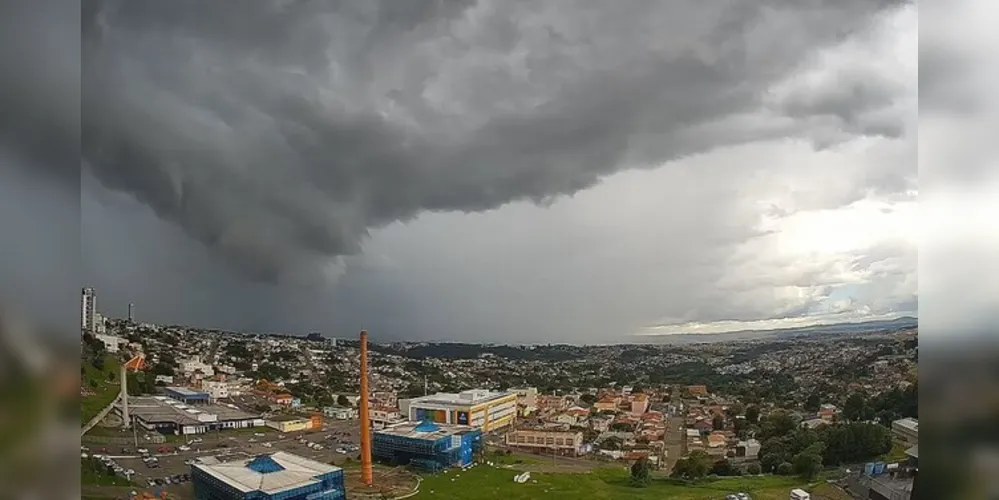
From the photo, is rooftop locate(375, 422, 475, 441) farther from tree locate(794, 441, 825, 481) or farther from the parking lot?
tree locate(794, 441, 825, 481)

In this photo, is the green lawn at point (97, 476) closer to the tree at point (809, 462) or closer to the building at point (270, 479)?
the building at point (270, 479)

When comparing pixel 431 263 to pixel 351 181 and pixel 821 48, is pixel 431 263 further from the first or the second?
pixel 821 48

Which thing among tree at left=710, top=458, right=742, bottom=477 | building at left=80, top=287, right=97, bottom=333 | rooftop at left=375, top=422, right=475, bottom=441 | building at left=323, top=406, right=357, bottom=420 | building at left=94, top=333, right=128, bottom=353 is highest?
building at left=80, top=287, right=97, bottom=333

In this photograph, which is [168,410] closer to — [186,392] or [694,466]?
[186,392]

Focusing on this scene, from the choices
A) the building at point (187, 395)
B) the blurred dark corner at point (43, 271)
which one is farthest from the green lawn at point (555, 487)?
the blurred dark corner at point (43, 271)

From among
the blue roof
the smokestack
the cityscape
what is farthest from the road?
the blue roof

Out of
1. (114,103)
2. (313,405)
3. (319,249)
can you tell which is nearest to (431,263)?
(319,249)
